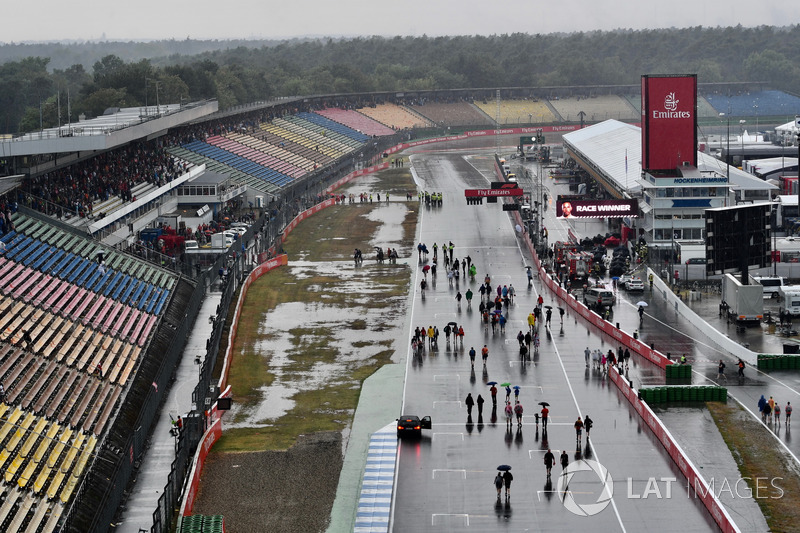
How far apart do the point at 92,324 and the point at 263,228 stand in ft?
125

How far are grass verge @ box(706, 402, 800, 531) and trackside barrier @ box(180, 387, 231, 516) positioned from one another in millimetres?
17410

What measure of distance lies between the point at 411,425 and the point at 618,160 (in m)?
64.3

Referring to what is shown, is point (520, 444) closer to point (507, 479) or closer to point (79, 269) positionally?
point (507, 479)

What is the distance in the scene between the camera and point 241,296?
216 ft

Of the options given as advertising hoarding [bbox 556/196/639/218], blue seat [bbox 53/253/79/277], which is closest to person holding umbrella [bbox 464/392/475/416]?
blue seat [bbox 53/253/79/277]

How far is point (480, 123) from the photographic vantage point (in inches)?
7520

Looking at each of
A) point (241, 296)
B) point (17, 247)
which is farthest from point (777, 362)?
point (17, 247)

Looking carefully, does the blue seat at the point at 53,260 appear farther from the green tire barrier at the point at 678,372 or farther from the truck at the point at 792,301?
the truck at the point at 792,301

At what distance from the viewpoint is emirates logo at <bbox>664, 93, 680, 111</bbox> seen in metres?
79.2

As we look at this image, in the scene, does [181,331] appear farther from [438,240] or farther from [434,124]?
[434,124]

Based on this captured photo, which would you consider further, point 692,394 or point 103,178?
point 103,178

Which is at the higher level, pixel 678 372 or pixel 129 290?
pixel 129 290

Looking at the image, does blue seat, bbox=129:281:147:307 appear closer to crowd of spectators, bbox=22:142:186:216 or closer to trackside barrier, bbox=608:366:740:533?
crowd of spectators, bbox=22:142:186:216

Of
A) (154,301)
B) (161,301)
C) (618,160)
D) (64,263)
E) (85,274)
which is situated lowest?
(161,301)
